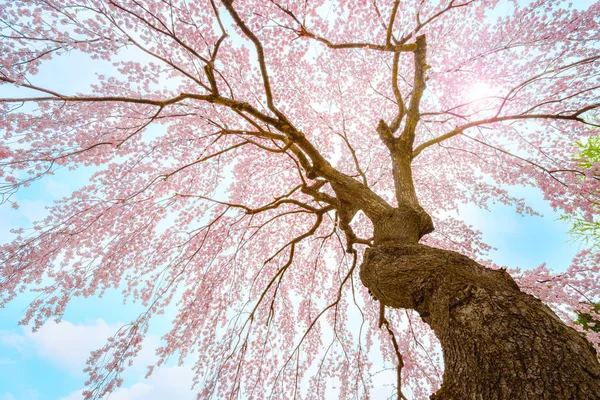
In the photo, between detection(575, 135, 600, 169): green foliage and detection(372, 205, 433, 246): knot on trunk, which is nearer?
detection(372, 205, 433, 246): knot on trunk

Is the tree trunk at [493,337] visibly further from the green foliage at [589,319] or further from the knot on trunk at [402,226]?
the green foliage at [589,319]

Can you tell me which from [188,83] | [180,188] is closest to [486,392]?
[180,188]

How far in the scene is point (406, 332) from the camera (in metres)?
5.73

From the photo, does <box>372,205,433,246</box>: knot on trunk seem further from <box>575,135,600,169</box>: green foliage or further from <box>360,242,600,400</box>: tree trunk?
<box>575,135,600,169</box>: green foliage

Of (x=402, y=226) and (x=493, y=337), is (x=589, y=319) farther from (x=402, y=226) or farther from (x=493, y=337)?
(x=493, y=337)

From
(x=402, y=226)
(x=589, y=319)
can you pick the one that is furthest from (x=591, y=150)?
(x=402, y=226)

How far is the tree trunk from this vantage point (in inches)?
47.6

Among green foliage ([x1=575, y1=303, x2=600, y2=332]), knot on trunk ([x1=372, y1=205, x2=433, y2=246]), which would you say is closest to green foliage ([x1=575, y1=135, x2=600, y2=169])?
green foliage ([x1=575, y1=303, x2=600, y2=332])

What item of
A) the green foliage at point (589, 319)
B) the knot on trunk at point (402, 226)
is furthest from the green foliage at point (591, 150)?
the knot on trunk at point (402, 226)

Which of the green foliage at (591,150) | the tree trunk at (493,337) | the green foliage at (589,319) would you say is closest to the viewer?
the tree trunk at (493,337)

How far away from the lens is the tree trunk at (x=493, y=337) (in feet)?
3.96

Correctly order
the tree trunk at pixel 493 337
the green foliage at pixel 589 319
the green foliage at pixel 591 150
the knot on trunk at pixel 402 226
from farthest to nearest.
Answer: the green foliage at pixel 591 150
the green foliage at pixel 589 319
the knot on trunk at pixel 402 226
the tree trunk at pixel 493 337

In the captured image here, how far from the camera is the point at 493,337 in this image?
57.4 inches

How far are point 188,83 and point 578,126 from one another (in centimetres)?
746
